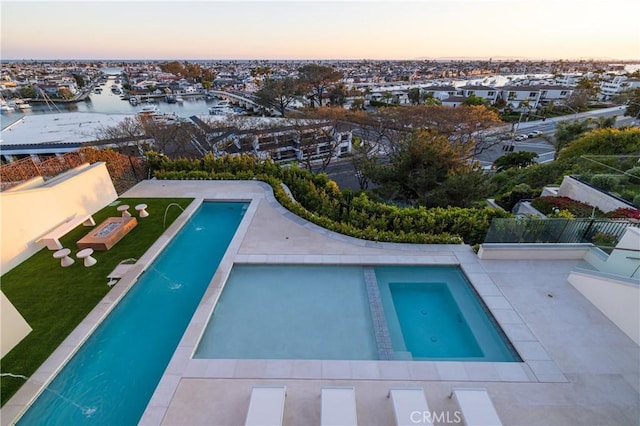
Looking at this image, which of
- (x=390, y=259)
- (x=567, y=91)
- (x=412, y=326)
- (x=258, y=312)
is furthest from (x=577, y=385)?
(x=567, y=91)

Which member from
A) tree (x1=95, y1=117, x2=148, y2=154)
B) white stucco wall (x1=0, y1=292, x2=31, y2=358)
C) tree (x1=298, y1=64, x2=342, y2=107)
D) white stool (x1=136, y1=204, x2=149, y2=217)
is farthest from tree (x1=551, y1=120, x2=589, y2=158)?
tree (x1=95, y1=117, x2=148, y2=154)

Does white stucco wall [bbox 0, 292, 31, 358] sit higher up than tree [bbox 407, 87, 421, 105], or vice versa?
white stucco wall [bbox 0, 292, 31, 358]

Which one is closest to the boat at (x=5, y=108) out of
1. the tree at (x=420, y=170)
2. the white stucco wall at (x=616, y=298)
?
the tree at (x=420, y=170)

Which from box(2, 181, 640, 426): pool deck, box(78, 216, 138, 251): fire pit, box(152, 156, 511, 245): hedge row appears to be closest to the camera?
box(2, 181, 640, 426): pool deck

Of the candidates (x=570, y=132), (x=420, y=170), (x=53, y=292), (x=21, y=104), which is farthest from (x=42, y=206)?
(x=21, y=104)

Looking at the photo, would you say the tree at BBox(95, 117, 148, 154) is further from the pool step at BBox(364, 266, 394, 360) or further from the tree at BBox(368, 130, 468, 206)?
the pool step at BBox(364, 266, 394, 360)

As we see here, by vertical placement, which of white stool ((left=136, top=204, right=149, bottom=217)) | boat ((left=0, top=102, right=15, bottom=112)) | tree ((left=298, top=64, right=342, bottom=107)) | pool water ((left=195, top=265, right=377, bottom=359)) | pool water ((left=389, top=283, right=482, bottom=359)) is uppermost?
tree ((left=298, top=64, right=342, bottom=107))

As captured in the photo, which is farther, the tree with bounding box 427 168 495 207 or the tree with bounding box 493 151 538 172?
the tree with bounding box 493 151 538 172
